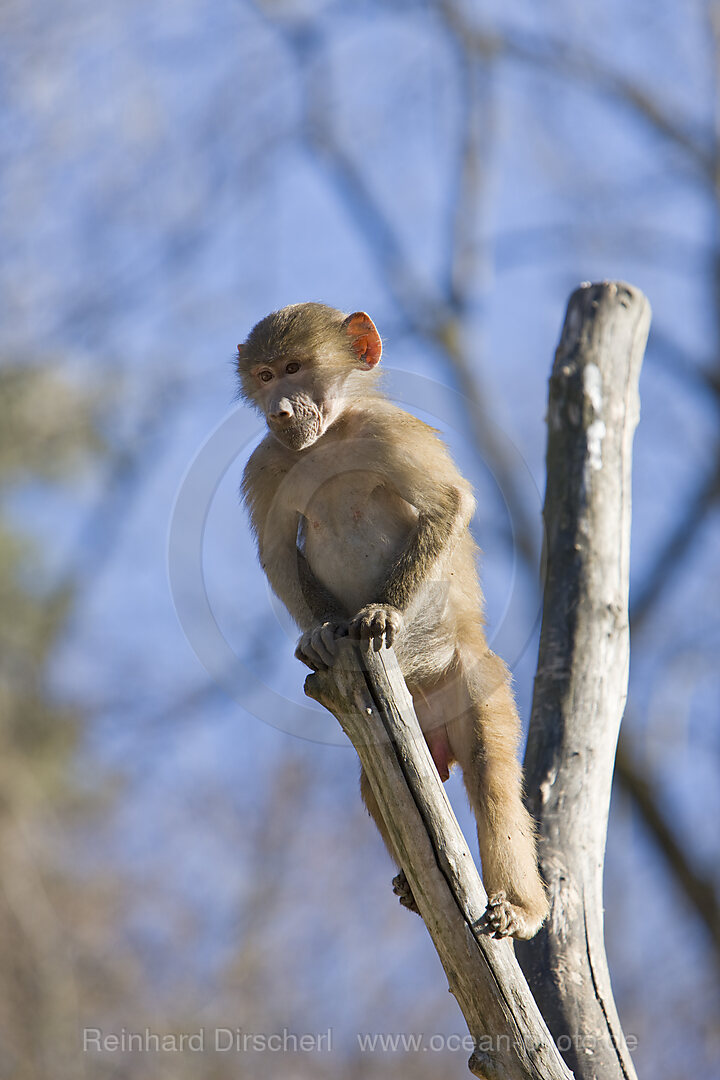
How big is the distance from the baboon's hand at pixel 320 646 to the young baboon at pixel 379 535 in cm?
21

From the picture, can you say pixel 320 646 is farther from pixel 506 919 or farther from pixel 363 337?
pixel 363 337

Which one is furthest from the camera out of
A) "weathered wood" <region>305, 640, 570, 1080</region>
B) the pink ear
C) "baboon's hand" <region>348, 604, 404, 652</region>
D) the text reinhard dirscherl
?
the text reinhard dirscherl

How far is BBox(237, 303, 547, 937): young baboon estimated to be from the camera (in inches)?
106

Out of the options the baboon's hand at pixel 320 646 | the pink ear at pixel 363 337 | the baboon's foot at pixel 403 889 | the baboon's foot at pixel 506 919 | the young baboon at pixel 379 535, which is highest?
the pink ear at pixel 363 337

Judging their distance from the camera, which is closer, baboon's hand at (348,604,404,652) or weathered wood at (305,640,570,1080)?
weathered wood at (305,640,570,1080)

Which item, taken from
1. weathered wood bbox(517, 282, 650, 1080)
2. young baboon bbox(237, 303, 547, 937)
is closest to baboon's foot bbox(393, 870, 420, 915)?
young baboon bbox(237, 303, 547, 937)

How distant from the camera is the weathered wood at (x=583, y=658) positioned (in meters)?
2.97

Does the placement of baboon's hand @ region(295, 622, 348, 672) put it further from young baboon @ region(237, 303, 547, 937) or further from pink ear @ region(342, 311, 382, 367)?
pink ear @ region(342, 311, 382, 367)

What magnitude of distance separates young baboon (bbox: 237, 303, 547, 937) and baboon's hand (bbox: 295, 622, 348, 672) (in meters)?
0.21

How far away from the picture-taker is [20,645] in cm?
1135

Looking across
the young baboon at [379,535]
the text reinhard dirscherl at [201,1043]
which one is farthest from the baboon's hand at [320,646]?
the text reinhard dirscherl at [201,1043]

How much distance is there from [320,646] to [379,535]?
50 cm

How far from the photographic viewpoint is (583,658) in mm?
3471

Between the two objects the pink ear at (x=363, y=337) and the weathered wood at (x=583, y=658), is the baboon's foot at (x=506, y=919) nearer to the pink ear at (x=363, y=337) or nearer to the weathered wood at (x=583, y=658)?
the weathered wood at (x=583, y=658)
